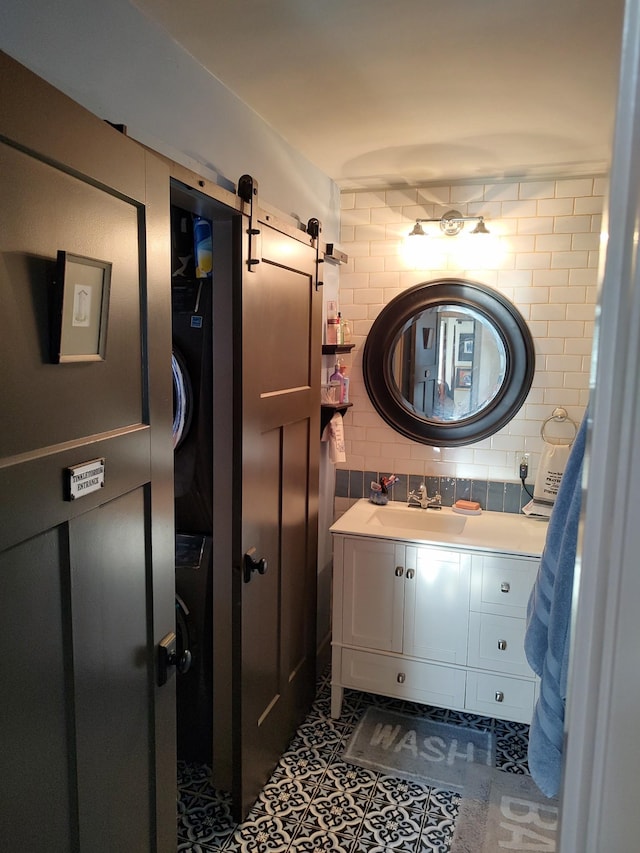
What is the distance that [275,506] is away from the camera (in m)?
2.32

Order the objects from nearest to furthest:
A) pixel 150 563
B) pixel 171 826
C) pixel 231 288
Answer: pixel 150 563 < pixel 171 826 < pixel 231 288

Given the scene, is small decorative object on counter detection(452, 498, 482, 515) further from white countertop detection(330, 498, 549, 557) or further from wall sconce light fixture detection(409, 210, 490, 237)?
wall sconce light fixture detection(409, 210, 490, 237)

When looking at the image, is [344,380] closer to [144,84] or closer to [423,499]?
[423,499]

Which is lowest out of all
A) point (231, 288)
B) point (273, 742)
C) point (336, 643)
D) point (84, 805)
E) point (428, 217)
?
point (273, 742)

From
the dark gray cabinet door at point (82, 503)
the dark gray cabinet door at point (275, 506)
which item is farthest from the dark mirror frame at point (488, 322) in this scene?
the dark gray cabinet door at point (82, 503)

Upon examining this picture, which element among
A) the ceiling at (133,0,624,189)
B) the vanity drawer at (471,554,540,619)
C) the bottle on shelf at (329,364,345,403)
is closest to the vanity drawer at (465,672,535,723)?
the vanity drawer at (471,554,540,619)

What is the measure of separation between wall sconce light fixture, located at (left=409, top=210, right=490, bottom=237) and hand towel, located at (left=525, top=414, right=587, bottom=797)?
2.14 metres

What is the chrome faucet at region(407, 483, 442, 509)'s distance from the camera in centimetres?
315

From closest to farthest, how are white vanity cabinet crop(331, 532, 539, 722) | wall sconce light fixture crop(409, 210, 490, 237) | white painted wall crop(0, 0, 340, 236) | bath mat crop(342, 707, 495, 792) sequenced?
1. white painted wall crop(0, 0, 340, 236)
2. bath mat crop(342, 707, 495, 792)
3. white vanity cabinet crop(331, 532, 539, 722)
4. wall sconce light fixture crop(409, 210, 490, 237)

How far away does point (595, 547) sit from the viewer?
541 mm

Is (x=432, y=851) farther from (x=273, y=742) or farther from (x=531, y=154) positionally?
(x=531, y=154)

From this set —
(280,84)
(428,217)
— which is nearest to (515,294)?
(428,217)

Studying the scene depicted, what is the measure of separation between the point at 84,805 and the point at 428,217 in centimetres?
281

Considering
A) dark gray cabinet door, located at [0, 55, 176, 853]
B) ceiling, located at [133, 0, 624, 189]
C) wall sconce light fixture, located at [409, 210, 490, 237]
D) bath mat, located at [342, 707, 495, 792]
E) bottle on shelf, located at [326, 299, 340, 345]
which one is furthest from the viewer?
bottle on shelf, located at [326, 299, 340, 345]
